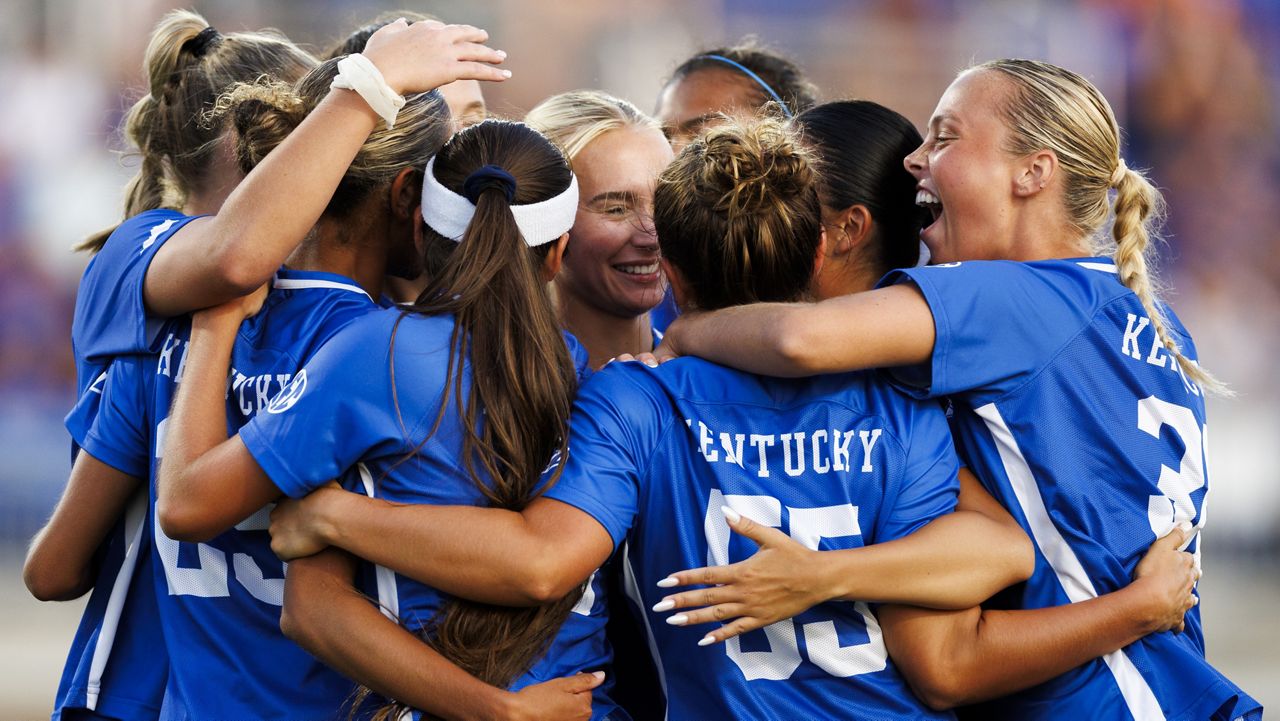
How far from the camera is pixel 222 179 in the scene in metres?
2.40

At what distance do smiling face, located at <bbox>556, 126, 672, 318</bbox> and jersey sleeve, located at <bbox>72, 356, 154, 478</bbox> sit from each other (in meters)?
1.03

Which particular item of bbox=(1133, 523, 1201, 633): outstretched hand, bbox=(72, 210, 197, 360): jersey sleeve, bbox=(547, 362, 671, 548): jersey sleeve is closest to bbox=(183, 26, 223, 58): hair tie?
bbox=(72, 210, 197, 360): jersey sleeve

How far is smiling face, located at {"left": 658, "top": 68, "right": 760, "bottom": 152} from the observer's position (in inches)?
141

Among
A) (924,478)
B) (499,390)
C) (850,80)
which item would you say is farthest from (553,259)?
(850,80)

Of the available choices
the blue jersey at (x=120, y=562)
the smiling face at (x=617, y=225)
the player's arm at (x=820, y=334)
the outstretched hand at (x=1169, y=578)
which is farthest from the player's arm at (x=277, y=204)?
the outstretched hand at (x=1169, y=578)

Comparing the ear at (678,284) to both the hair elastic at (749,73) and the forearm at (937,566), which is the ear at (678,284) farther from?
the hair elastic at (749,73)

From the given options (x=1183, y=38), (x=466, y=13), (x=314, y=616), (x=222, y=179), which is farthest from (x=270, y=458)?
(x=1183, y=38)

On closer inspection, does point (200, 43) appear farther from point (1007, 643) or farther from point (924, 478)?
Answer: point (1007, 643)

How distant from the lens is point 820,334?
1.90 meters

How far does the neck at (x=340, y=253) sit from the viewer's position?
2.22m

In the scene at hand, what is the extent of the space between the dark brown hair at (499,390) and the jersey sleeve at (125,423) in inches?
23.7

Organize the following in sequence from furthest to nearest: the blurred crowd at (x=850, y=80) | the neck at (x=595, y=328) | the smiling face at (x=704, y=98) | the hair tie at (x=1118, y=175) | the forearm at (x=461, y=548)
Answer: the blurred crowd at (x=850, y=80), the smiling face at (x=704, y=98), the neck at (x=595, y=328), the hair tie at (x=1118, y=175), the forearm at (x=461, y=548)

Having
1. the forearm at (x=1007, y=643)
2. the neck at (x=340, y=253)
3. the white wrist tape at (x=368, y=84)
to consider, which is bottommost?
the forearm at (x=1007, y=643)

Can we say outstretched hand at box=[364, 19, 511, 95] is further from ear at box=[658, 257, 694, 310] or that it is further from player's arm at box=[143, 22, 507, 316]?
ear at box=[658, 257, 694, 310]
